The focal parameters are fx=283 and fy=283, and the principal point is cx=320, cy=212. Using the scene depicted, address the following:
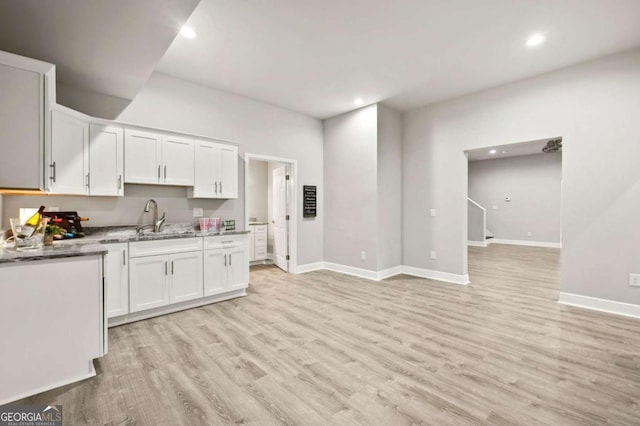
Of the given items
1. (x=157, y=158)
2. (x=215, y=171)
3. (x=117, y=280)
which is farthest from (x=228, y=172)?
(x=117, y=280)

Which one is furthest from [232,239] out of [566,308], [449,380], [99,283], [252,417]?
[566,308]

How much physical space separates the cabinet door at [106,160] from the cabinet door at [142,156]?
59 mm

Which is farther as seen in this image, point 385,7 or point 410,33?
point 410,33

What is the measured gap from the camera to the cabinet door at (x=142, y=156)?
3.35 meters

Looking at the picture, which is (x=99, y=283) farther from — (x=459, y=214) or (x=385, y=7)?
(x=459, y=214)

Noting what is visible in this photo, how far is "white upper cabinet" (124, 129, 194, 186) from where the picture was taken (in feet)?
11.1

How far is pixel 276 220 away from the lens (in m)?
5.94

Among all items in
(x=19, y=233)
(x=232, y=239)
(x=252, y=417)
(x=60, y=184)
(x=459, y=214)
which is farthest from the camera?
(x=459, y=214)

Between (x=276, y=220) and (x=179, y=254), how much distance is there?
8.61 feet

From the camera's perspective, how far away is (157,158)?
11.7 ft

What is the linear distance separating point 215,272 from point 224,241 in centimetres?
42

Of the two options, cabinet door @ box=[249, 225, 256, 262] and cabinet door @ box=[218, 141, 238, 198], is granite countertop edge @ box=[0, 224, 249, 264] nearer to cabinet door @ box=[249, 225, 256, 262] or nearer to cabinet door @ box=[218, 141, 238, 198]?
cabinet door @ box=[218, 141, 238, 198]

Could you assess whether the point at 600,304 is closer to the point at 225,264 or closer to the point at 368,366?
the point at 368,366

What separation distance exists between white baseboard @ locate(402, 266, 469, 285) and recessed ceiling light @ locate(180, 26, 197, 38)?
4880mm
